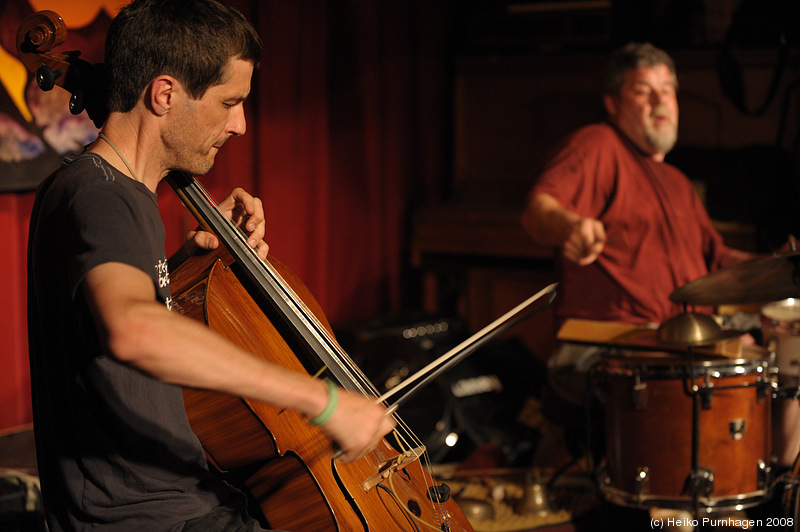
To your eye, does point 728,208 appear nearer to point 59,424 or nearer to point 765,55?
point 765,55

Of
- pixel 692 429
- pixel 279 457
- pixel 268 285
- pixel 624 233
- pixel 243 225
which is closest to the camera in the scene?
pixel 279 457

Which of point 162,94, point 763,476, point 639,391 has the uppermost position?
point 162,94

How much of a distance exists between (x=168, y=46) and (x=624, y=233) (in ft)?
6.38

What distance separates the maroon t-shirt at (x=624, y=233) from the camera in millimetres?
2744

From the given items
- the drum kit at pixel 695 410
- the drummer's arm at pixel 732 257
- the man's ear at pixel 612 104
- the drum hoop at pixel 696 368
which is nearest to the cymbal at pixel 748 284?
the drum kit at pixel 695 410

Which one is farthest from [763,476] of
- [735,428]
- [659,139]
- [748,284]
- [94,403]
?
[94,403]

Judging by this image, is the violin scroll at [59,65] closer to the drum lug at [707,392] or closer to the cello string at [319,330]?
the cello string at [319,330]

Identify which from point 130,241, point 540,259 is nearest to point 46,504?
point 130,241

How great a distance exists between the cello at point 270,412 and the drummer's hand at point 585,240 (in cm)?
98

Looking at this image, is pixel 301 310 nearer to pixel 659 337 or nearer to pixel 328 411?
pixel 328 411

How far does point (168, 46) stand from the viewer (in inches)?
47.8

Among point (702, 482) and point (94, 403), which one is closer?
point (94, 403)

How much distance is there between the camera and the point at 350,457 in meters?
1.12

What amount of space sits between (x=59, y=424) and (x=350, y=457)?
468mm
